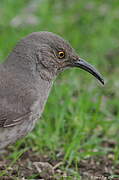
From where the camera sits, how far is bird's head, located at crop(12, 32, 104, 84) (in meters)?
6.24

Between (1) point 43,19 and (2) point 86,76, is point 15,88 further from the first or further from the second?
(1) point 43,19

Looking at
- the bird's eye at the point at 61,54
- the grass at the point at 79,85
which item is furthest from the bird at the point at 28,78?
the grass at the point at 79,85

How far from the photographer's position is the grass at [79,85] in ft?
23.3

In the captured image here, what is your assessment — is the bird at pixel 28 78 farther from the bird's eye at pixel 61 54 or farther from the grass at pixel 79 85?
the grass at pixel 79 85

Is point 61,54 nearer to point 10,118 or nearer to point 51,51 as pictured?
point 51,51

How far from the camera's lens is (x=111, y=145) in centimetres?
752

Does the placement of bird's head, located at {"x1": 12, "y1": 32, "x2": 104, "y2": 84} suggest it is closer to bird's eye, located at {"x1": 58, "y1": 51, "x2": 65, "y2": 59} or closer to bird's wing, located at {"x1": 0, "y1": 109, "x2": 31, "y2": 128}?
bird's eye, located at {"x1": 58, "y1": 51, "x2": 65, "y2": 59}

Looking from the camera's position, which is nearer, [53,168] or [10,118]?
[10,118]

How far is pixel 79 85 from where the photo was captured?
8422mm

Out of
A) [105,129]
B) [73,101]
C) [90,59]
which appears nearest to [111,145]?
[105,129]

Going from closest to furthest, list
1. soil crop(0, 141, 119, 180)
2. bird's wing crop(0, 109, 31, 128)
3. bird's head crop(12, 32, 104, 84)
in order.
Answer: bird's wing crop(0, 109, 31, 128)
bird's head crop(12, 32, 104, 84)
soil crop(0, 141, 119, 180)

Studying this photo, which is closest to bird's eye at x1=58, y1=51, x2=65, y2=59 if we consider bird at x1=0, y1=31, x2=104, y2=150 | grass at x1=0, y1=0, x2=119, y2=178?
bird at x1=0, y1=31, x2=104, y2=150

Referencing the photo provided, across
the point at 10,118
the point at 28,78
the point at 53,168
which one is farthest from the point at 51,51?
the point at 53,168

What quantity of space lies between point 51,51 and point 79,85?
215 cm
